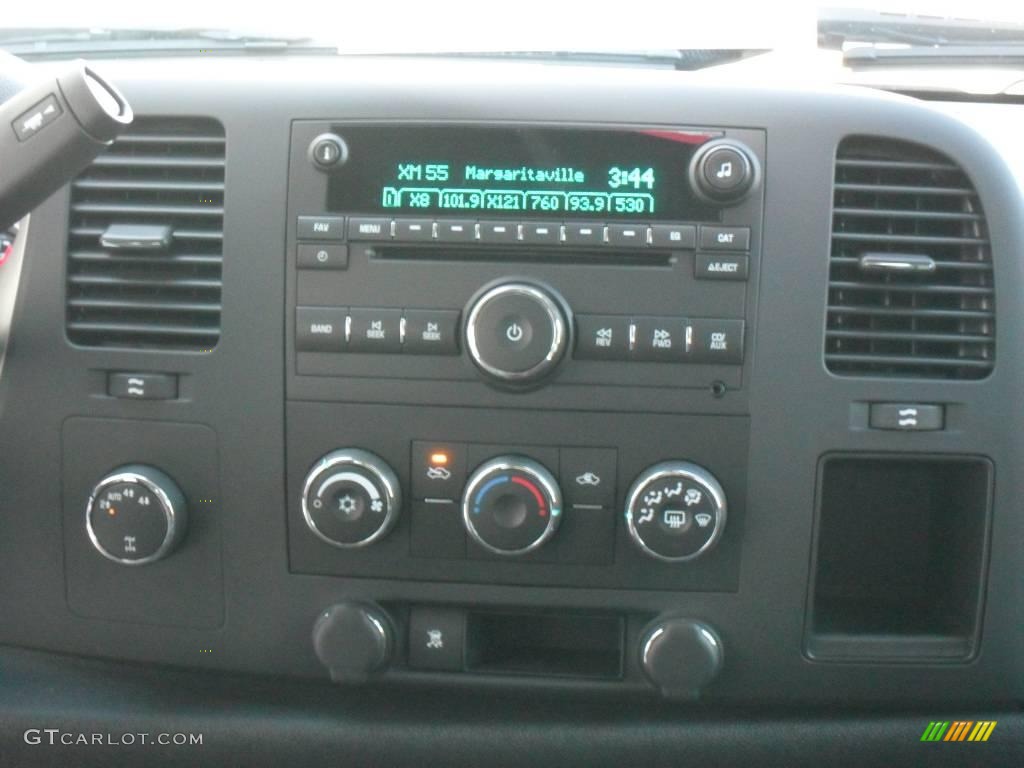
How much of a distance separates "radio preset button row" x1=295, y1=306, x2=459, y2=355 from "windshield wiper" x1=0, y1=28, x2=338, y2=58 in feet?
2.04

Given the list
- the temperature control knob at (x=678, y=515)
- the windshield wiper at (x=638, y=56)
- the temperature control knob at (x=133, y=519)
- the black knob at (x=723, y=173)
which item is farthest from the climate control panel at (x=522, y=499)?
the windshield wiper at (x=638, y=56)

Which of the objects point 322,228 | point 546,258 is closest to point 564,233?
point 546,258

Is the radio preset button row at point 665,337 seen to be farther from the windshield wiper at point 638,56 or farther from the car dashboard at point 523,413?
the windshield wiper at point 638,56

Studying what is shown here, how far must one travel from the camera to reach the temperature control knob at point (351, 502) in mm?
1431

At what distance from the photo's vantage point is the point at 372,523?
1434 mm

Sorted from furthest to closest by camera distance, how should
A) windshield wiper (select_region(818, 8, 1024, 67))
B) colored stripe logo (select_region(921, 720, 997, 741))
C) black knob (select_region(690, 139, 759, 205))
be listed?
1. windshield wiper (select_region(818, 8, 1024, 67))
2. colored stripe logo (select_region(921, 720, 997, 741))
3. black knob (select_region(690, 139, 759, 205))

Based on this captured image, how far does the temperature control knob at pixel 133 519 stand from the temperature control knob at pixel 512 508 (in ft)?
1.27

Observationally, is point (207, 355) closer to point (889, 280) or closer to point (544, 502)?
point (544, 502)

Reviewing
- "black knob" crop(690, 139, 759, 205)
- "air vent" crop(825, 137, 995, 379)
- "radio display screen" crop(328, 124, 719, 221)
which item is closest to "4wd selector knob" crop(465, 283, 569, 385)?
"radio display screen" crop(328, 124, 719, 221)

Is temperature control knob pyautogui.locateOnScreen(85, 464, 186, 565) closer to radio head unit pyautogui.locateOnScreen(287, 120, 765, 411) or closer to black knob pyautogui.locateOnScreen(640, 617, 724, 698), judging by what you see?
radio head unit pyautogui.locateOnScreen(287, 120, 765, 411)

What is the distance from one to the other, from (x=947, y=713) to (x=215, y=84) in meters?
1.26

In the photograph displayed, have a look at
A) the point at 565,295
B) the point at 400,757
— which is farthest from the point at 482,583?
the point at 565,295

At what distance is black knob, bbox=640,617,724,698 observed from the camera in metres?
1.44

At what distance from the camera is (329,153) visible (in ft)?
4.72
